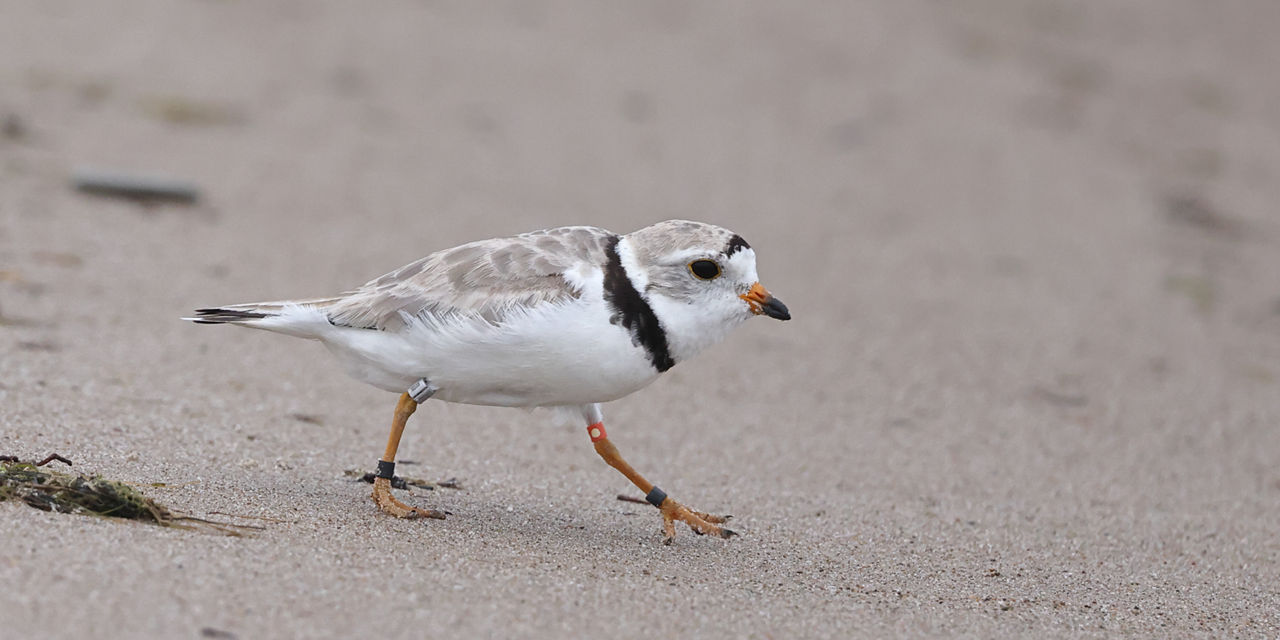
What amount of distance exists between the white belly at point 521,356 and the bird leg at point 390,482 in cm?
11

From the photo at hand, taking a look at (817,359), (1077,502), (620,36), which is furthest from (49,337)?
(620,36)

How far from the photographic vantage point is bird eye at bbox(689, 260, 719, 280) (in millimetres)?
4262

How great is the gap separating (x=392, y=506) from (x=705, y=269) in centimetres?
129

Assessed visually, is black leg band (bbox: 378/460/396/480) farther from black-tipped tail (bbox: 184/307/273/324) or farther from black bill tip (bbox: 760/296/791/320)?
black bill tip (bbox: 760/296/791/320)

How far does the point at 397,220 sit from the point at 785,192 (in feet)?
9.41

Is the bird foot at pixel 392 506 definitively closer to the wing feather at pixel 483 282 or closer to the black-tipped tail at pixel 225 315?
the wing feather at pixel 483 282

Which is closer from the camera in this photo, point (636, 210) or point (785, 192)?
point (636, 210)

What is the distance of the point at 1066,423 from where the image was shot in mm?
6520

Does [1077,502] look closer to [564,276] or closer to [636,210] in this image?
[564,276]

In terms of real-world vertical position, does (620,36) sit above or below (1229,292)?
above

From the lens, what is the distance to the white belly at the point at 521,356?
162 inches

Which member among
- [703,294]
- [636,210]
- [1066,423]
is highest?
[703,294]

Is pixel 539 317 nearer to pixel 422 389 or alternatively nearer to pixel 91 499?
pixel 422 389

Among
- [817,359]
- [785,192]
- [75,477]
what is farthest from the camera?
[785,192]
